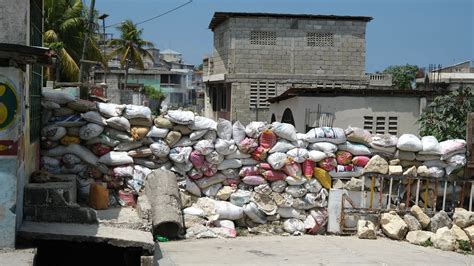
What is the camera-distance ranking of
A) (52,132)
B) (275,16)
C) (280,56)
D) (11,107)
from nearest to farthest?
(11,107), (52,132), (275,16), (280,56)

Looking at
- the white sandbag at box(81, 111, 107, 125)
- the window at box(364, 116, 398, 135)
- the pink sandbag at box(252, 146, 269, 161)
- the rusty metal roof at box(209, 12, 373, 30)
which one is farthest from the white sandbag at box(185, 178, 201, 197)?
the rusty metal roof at box(209, 12, 373, 30)

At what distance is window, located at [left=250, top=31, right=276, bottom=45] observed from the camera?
26531mm

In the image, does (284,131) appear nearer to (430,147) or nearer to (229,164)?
(229,164)

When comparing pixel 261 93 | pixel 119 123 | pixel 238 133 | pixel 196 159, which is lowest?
pixel 196 159

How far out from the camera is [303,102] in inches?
623

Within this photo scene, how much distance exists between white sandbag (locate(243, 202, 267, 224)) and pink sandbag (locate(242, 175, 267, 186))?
33 cm

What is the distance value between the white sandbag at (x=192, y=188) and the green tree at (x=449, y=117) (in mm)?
5068

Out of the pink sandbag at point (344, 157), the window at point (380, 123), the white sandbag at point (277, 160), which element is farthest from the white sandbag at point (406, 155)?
the window at point (380, 123)

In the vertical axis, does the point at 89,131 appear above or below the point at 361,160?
above

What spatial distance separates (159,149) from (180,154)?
335mm

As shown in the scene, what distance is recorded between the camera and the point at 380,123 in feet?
52.4

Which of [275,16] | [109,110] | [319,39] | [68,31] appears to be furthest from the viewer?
[319,39]

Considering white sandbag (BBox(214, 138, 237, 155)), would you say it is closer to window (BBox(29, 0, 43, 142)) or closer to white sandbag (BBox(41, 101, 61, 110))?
white sandbag (BBox(41, 101, 61, 110))

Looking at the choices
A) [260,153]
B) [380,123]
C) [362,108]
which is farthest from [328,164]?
[380,123]
